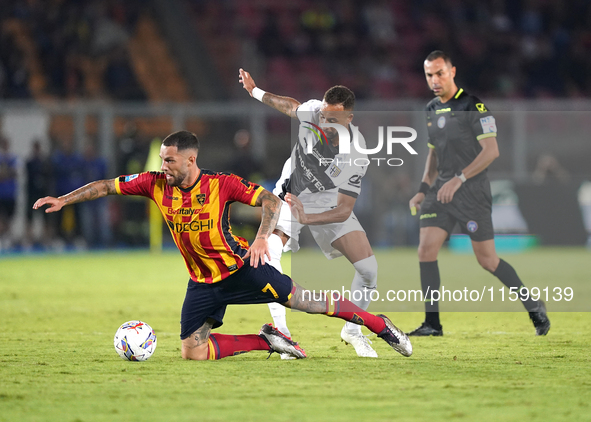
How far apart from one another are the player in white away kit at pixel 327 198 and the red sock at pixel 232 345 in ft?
1.15

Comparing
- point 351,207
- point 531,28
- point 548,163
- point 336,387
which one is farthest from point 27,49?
point 336,387

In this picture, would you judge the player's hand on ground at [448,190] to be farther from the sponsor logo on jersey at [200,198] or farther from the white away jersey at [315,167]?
the sponsor logo on jersey at [200,198]

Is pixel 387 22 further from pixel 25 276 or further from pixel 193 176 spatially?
pixel 193 176

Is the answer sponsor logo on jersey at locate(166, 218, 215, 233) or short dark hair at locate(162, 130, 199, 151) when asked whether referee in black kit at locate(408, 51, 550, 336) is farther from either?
short dark hair at locate(162, 130, 199, 151)

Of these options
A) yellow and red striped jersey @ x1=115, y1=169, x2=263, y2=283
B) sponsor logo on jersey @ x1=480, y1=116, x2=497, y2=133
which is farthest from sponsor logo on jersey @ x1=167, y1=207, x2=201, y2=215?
sponsor logo on jersey @ x1=480, y1=116, x2=497, y2=133

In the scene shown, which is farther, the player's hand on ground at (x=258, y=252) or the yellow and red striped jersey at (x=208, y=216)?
the yellow and red striped jersey at (x=208, y=216)

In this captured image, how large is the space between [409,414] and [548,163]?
13833 mm

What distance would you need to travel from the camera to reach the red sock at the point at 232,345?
582cm

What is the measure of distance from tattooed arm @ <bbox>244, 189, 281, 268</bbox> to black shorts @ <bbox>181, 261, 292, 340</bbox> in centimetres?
13

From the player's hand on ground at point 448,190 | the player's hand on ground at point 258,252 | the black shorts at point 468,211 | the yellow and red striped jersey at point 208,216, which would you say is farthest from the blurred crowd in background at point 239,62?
the player's hand on ground at point 258,252

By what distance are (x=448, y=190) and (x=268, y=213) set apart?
2128 millimetres

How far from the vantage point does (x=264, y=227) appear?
545 centimetres

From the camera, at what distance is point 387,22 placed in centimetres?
2348

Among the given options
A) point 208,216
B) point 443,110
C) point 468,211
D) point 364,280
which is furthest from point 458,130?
point 208,216
